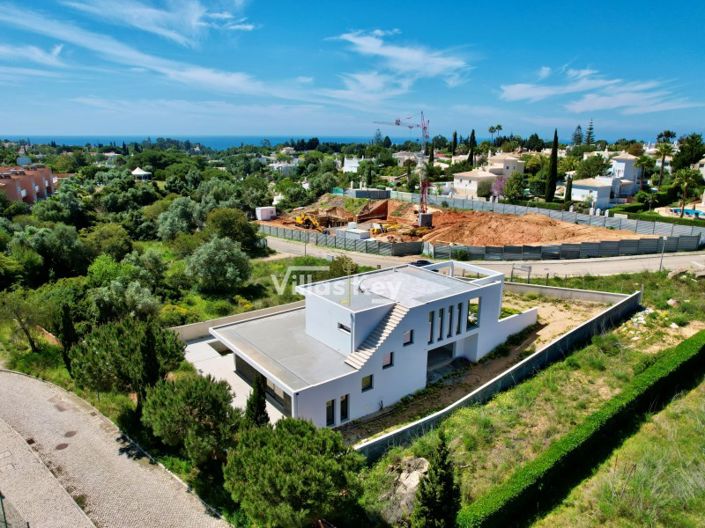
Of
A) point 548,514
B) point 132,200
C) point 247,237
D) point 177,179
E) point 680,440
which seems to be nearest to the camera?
point 548,514

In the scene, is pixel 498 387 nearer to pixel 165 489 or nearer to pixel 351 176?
pixel 165 489

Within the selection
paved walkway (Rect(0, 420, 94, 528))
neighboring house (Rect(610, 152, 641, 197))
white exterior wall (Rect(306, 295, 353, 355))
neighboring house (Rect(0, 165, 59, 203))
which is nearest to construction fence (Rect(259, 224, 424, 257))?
white exterior wall (Rect(306, 295, 353, 355))

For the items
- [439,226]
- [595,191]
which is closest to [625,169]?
[595,191]

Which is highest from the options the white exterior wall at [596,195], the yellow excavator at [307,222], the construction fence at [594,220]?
the white exterior wall at [596,195]

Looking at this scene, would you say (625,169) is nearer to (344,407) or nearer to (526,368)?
(526,368)

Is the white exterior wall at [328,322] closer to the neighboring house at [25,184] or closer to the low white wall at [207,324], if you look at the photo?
the low white wall at [207,324]

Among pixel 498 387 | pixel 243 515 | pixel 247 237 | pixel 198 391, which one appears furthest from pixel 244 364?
pixel 247 237

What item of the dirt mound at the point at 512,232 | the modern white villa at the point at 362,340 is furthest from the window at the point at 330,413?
the dirt mound at the point at 512,232
